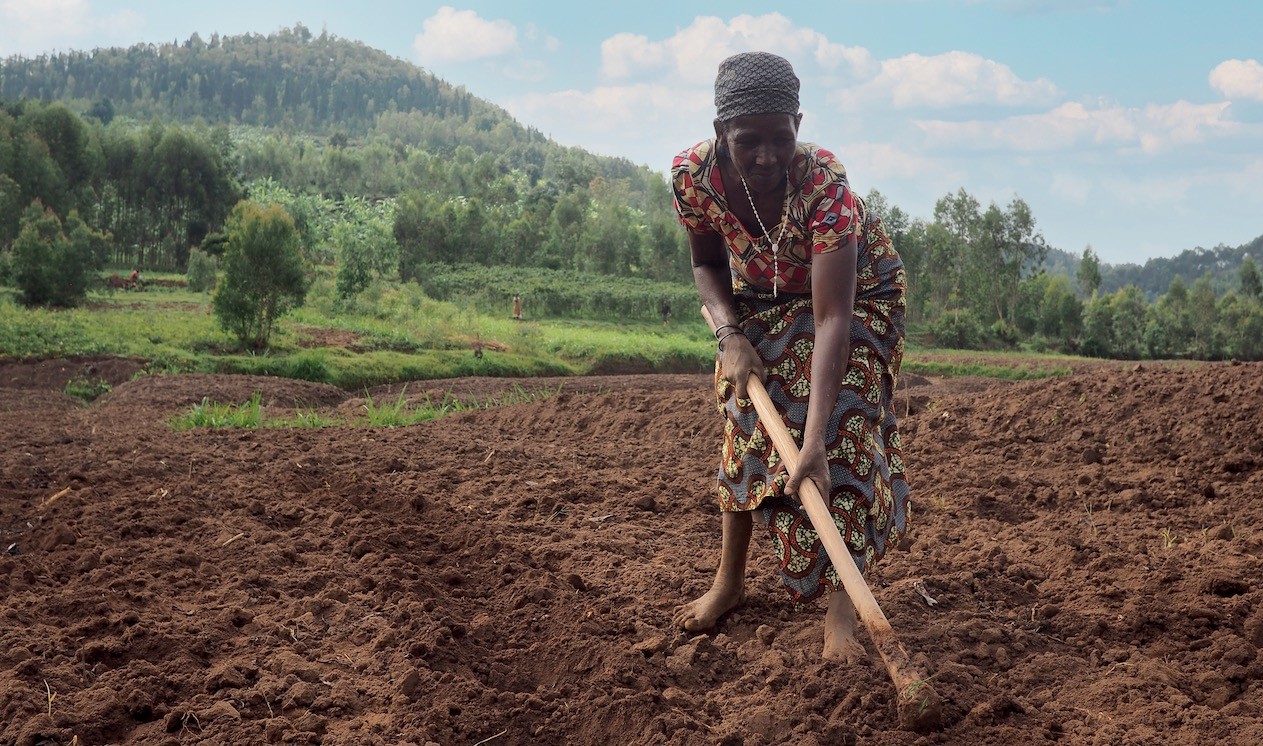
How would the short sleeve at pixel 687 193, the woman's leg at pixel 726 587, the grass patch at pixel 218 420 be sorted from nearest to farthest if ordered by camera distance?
the short sleeve at pixel 687 193 → the woman's leg at pixel 726 587 → the grass patch at pixel 218 420

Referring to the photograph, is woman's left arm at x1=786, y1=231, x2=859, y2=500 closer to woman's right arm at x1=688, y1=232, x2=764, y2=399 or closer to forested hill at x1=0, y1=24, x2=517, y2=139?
woman's right arm at x1=688, y1=232, x2=764, y2=399

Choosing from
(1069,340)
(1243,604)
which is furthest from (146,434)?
(1069,340)

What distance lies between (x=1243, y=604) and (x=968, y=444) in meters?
3.28

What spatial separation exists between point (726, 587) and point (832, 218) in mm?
1273

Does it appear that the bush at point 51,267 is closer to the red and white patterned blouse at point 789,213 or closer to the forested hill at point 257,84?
the red and white patterned blouse at point 789,213

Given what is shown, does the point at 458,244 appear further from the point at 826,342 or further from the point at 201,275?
the point at 826,342

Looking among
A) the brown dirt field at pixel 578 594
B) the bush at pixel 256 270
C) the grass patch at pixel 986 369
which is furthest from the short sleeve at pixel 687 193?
the grass patch at pixel 986 369

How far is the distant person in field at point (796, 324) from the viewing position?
2.71 m

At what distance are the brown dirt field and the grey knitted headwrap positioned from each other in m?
1.57

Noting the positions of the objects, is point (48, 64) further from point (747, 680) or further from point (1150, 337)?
point (747, 680)

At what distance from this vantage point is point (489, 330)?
2323cm

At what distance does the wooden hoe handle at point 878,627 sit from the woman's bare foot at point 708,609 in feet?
2.22

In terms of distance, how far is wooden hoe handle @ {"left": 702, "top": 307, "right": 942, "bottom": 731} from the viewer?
2.38 metres

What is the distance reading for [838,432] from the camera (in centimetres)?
284
